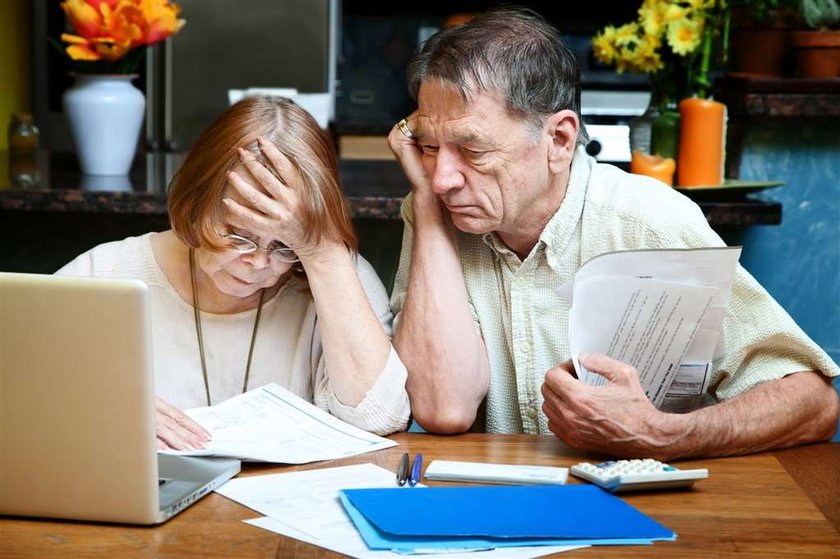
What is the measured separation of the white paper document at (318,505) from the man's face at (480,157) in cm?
42

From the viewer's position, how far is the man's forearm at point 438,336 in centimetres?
165

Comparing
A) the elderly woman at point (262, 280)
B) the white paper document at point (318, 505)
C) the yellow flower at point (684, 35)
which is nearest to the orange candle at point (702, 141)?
the yellow flower at point (684, 35)

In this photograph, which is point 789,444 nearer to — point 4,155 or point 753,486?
point 753,486

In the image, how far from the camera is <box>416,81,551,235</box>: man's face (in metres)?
1.59

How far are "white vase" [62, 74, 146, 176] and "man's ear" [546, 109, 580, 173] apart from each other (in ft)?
4.60

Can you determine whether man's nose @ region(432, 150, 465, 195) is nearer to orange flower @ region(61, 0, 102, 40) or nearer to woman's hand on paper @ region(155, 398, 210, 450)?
woman's hand on paper @ region(155, 398, 210, 450)

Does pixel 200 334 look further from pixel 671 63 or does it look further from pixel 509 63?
pixel 671 63

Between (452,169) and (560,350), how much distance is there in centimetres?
34

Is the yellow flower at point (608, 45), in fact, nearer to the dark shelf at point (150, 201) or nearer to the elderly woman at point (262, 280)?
the dark shelf at point (150, 201)

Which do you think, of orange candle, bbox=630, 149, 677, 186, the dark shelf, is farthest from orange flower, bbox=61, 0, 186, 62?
orange candle, bbox=630, 149, 677, 186

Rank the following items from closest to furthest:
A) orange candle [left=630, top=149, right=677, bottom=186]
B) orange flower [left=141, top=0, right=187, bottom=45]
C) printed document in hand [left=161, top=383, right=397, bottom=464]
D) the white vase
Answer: printed document in hand [left=161, top=383, right=397, bottom=464], orange candle [left=630, top=149, right=677, bottom=186], orange flower [left=141, top=0, right=187, bottom=45], the white vase

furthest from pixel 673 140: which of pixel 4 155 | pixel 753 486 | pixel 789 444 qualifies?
pixel 4 155

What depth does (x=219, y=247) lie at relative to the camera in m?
1.58

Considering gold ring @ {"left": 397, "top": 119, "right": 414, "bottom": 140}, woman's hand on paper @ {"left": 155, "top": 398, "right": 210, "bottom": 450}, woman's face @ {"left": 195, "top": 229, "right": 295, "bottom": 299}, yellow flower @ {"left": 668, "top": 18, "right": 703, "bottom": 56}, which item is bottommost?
woman's hand on paper @ {"left": 155, "top": 398, "right": 210, "bottom": 450}
